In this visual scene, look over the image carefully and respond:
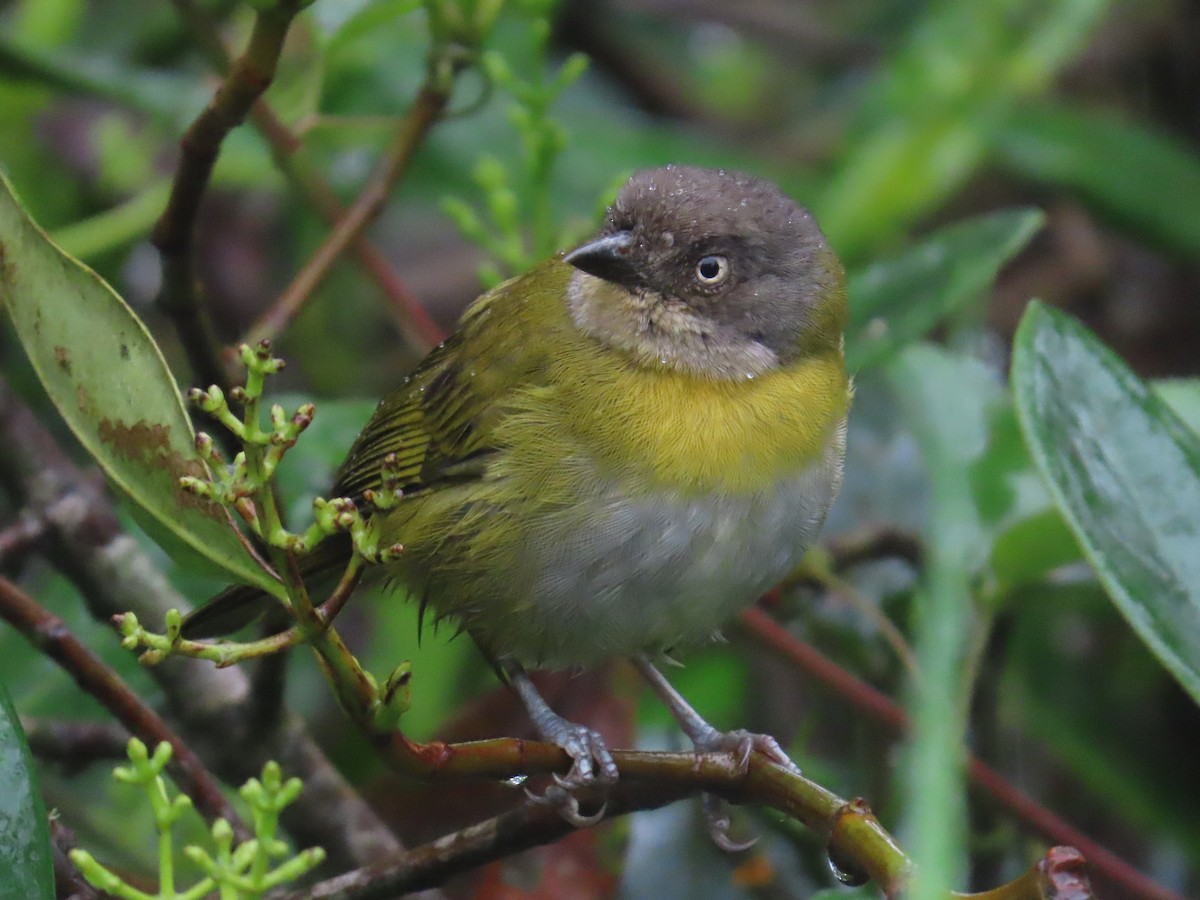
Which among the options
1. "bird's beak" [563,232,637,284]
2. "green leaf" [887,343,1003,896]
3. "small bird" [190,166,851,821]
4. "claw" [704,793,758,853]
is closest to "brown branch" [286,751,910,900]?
"green leaf" [887,343,1003,896]

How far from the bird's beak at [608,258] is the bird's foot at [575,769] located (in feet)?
2.40

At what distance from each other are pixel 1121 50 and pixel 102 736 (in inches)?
159

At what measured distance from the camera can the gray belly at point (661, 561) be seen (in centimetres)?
231

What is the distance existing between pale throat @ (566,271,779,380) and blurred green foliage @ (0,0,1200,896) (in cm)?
21

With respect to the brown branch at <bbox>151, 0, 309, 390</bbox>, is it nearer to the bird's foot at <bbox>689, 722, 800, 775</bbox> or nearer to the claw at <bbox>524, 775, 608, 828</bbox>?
the claw at <bbox>524, 775, 608, 828</bbox>

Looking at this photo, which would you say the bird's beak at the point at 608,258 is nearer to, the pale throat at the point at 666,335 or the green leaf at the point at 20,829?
the pale throat at the point at 666,335

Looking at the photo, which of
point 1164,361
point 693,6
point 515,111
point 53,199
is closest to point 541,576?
point 515,111

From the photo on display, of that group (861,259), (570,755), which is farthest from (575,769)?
(861,259)

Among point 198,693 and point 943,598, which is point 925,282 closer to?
point 198,693

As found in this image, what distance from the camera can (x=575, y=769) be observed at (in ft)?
7.23

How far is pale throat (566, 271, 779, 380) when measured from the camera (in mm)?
2561

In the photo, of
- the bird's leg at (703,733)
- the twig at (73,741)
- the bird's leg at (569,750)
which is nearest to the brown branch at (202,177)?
the twig at (73,741)

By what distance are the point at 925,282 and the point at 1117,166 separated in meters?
1.47

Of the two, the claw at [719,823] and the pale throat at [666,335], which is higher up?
the pale throat at [666,335]
